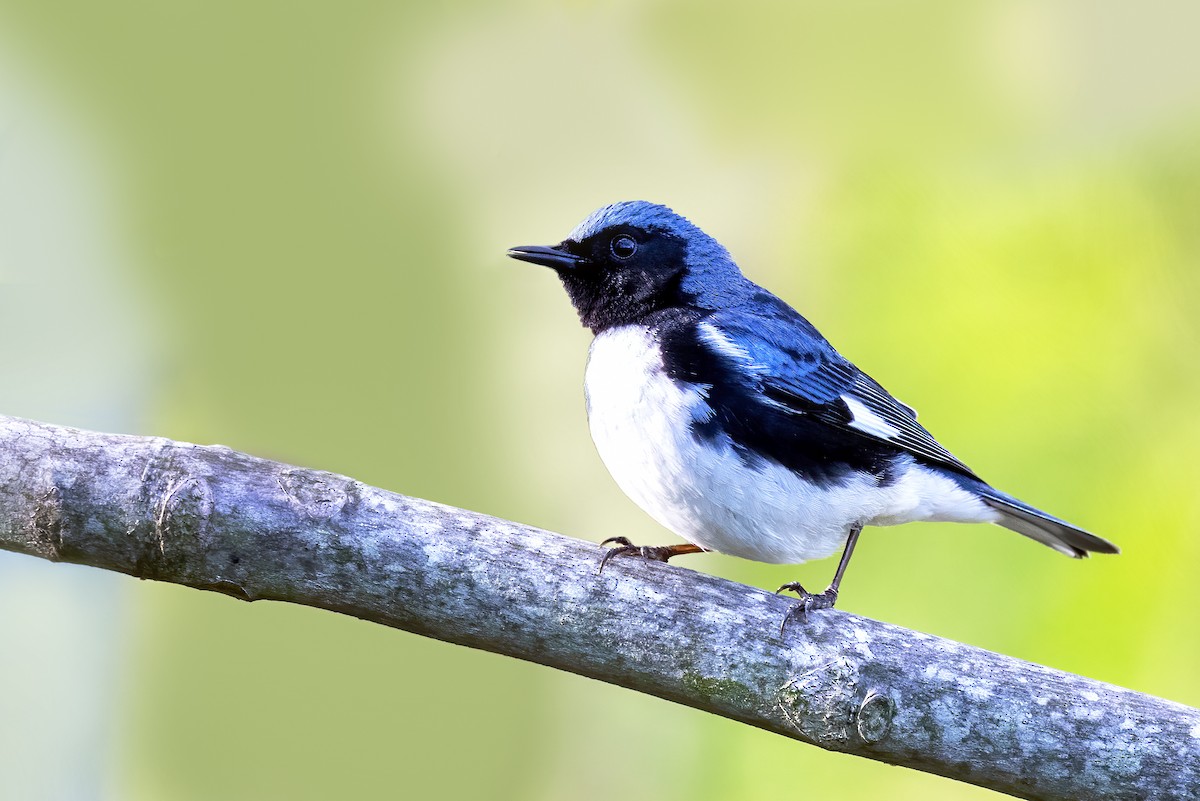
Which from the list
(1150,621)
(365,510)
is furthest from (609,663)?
(1150,621)

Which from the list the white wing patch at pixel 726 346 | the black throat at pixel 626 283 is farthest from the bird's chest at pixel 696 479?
the black throat at pixel 626 283

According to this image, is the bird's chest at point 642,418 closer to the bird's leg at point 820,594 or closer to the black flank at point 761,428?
the black flank at point 761,428

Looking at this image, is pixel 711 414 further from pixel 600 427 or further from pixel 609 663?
pixel 609 663

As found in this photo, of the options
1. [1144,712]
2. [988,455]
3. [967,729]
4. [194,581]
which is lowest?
[194,581]

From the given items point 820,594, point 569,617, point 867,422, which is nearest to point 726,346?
point 867,422

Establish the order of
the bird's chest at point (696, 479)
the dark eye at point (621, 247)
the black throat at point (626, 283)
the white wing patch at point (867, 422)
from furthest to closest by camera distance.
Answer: the dark eye at point (621, 247) → the black throat at point (626, 283) → the white wing patch at point (867, 422) → the bird's chest at point (696, 479)

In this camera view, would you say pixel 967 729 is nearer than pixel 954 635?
Yes

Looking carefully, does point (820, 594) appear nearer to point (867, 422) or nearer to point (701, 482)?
point (701, 482)

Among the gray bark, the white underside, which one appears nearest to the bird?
the white underside
